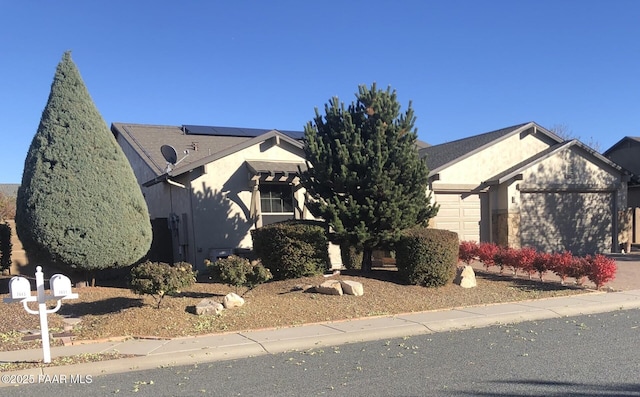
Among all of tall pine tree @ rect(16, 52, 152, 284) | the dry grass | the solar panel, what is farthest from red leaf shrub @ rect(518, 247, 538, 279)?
the solar panel

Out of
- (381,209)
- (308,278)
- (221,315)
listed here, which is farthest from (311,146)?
(221,315)

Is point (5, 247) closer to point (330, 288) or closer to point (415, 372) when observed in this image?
point (330, 288)

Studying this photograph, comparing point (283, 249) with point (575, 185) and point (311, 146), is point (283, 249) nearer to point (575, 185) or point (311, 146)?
point (311, 146)

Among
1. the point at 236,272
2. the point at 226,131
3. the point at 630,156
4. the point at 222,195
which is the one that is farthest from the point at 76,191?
the point at 630,156

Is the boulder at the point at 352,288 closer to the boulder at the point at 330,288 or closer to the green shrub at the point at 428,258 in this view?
the boulder at the point at 330,288

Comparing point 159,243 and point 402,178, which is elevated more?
point 402,178

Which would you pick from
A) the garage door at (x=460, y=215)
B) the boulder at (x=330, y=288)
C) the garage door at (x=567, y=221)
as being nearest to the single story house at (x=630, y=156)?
the garage door at (x=567, y=221)

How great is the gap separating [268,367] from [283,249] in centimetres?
528

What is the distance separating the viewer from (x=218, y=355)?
6406mm

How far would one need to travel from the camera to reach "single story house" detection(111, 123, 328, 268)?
14.4 meters

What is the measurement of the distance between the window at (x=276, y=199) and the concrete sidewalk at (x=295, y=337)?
765 cm

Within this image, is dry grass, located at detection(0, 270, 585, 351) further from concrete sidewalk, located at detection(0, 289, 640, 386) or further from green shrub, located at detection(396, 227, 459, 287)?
concrete sidewalk, located at detection(0, 289, 640, 386)

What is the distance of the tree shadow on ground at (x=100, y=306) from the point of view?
346 inches

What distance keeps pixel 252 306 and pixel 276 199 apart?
7.01m
